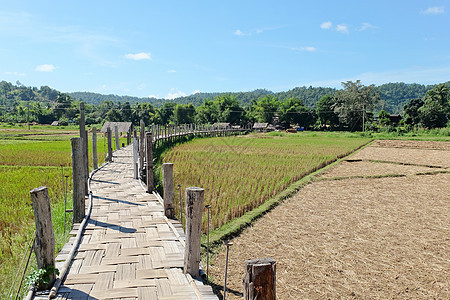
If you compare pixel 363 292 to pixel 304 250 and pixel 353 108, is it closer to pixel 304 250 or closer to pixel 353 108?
pixel 304 250

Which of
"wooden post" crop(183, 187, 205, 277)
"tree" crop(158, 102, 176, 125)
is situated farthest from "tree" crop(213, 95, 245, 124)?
"wooden post" crop(183, 187, 205, 277)

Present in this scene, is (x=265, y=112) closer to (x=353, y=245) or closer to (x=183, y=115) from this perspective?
(x=183, y=115)

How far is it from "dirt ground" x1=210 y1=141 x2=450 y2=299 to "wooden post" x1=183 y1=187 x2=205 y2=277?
0.94 m

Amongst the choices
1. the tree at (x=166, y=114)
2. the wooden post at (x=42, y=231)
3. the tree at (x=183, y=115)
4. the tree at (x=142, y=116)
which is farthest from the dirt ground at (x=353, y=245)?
the tree at (x=166, y=114)

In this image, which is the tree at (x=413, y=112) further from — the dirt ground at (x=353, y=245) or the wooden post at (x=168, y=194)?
the wooden post at (x=168, y=194)

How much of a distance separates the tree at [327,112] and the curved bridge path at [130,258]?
60.2 m

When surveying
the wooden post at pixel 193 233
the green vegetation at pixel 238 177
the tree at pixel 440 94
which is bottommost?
the green vegetation at pixel 238 177

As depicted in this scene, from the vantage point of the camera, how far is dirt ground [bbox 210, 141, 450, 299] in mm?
5320

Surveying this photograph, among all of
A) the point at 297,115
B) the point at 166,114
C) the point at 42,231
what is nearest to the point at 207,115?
the point at 166,114

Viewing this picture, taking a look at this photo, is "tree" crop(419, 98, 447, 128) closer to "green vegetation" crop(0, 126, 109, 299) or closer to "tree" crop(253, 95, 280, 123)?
"tree" crop(253, 95, 280, 123)

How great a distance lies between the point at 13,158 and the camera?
1792cm

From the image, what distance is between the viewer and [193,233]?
15.2 ft

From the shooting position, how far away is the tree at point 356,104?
57.9 metres

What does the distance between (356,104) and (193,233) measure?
59044mm
